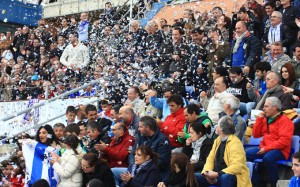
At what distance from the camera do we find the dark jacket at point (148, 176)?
9.71 m

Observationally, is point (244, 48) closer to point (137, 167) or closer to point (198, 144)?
point (198, 144)

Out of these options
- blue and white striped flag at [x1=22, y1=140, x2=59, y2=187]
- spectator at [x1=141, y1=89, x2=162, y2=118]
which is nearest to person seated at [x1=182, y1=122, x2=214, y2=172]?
blue and white striped flag at [x1=22, y1=140, x2=59, y2=187]

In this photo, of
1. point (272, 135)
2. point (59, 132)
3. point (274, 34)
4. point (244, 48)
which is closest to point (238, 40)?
point (244, 48)

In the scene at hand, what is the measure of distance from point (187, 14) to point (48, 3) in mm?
13745

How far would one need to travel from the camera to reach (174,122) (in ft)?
36.9

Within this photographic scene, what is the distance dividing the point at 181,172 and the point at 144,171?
72 cm

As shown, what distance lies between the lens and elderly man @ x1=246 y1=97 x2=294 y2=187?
9.65 metres

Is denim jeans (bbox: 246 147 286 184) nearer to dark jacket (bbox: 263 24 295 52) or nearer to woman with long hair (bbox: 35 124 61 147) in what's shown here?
woman with long hair (bbox: 35 124 61 147)

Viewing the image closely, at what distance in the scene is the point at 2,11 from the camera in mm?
30156

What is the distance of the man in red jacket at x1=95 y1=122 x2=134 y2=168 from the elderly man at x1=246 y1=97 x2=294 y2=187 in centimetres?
195

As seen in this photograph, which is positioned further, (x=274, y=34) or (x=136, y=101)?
(x=274, y=34)

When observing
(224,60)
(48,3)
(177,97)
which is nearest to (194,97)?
(224,60)

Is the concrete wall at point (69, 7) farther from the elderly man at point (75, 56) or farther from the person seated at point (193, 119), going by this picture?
the person seated at point (193, 119)

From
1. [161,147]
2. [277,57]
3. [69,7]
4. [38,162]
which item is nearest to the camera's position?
[161,147]
